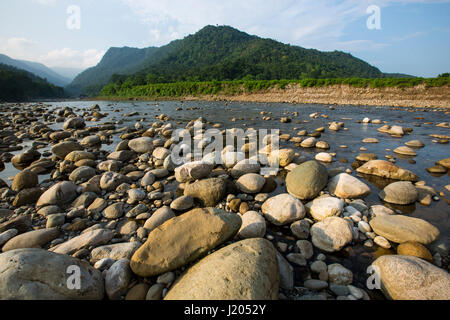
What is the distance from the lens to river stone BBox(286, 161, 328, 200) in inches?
160

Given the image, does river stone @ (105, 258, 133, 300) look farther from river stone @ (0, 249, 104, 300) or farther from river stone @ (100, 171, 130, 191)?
river stone @ (100, 171, 130, 191)

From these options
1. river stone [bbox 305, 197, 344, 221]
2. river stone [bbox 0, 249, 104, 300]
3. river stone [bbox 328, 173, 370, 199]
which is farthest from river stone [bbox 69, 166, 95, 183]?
river stone [bbox 328, 173, 370, 199]

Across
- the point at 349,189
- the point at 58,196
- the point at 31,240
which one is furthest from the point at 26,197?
the point at 349,189

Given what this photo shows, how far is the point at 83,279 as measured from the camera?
2043 millimetres

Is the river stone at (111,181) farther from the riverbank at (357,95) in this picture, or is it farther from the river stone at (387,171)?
the riverbank at (357,95)

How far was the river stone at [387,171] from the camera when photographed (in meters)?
4.62

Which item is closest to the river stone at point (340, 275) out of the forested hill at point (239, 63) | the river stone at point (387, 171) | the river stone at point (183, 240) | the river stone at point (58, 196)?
the river stone at point (183, 240)

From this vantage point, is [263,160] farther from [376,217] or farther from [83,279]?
[83,279]

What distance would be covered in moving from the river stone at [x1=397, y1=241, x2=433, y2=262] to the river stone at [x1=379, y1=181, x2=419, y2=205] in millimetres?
1480

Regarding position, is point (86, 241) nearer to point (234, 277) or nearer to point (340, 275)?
point (234, 277)

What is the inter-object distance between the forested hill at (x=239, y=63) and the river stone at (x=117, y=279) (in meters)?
65.3

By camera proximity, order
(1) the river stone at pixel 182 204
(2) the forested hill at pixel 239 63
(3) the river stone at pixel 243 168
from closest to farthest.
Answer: (1) the river stone at pixel 182 204 → (3) the river stone at pixel 243 168 → (2) the forested hill at pixel 239 63
